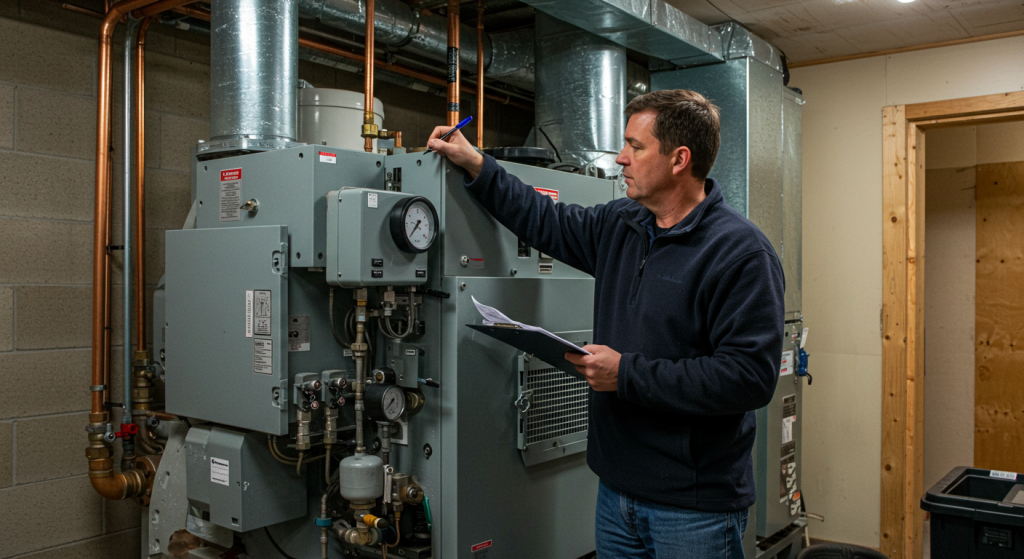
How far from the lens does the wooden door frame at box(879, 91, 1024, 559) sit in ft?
11.9

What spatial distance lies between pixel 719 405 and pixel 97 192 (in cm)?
206

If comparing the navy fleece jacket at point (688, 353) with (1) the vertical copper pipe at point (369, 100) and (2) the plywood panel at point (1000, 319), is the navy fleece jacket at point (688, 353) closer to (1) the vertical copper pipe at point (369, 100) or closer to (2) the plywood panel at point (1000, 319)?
(1) the vertical copper pipe at point (369, 100)

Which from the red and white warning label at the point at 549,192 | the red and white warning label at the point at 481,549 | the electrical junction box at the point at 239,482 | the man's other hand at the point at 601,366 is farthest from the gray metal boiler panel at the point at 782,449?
the electrical junction box at the point at 239,482

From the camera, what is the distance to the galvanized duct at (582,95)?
2885 mm

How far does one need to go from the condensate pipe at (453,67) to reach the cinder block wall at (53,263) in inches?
39.9

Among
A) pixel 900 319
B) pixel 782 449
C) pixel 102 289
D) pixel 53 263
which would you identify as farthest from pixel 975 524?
pixel 53 263

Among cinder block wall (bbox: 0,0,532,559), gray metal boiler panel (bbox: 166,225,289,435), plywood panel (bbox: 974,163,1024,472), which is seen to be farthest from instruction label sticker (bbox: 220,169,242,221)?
plywood panel (bbox: 974,163,1024,472)

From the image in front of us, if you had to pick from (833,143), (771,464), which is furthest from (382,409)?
(833,143)

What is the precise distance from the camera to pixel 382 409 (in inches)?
69.7

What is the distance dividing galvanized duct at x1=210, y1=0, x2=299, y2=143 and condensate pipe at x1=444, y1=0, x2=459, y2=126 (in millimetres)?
669

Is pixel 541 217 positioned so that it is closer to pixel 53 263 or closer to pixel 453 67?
pixel 453 67

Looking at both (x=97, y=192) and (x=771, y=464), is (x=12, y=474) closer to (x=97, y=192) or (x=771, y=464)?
(x=97, y=192)

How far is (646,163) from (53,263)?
194cm

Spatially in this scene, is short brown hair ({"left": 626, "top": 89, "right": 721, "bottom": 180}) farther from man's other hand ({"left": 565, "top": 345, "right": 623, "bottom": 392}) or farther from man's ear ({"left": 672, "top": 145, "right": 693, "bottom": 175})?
man's other hand ({"left": 565, "top": 345, "right": 623, "bottom": 392})
